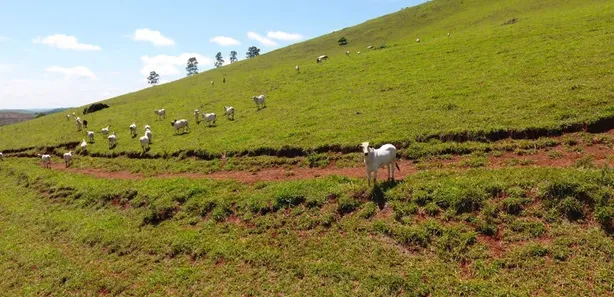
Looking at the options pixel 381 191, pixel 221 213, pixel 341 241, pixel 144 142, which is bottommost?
pixel 341 241

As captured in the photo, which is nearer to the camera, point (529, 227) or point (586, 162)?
point (529, 227)

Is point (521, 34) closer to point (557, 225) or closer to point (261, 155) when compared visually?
point (261, 155)

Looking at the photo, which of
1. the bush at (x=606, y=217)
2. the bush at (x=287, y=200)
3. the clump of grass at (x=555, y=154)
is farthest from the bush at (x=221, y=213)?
the clump of grass at (x=555, y=154)

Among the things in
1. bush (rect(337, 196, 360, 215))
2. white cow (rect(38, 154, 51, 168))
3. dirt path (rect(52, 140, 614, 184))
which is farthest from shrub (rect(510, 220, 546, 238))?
white cow (rect(38, 154, 51, 168))

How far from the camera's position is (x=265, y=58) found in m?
84.6

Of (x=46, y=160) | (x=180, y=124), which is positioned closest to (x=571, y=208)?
(x=180, y=124)

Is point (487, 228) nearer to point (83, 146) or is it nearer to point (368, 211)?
point (368, 211)

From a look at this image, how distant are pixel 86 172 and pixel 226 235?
59.5ft

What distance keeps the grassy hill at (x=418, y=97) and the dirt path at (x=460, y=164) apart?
2089 mm

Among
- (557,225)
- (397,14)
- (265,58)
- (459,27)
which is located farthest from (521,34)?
(265,58)

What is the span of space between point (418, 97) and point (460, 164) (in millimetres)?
11176

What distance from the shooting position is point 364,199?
14.1 m

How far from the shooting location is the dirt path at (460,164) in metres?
14.0

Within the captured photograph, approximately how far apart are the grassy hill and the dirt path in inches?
82.2
